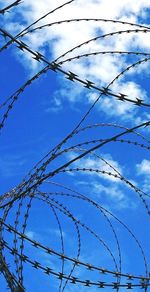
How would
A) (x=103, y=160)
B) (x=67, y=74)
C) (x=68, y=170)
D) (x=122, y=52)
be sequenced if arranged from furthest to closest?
(x=103, y=160), (x=68, y=170), (x=122, y=52), (x=67, y=74)

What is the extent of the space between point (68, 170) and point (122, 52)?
199 cm

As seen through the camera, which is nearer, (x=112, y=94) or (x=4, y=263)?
(x=112, y=94)

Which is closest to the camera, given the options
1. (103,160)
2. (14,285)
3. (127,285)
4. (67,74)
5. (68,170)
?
(67,74)

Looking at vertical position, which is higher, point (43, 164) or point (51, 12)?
point (51, 12)

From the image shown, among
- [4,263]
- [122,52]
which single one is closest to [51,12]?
[122,52]

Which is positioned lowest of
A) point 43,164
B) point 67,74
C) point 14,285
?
point 14,285

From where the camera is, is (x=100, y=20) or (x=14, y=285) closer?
(x=14, y=285)

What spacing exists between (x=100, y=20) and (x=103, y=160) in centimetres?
241

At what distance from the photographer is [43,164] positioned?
711 centimetres

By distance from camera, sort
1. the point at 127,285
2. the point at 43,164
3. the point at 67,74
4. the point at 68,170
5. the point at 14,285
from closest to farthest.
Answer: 1. the point at 67,74
2. the point at 127,285
3. the point at 14,285
4. the point at 43,164
5. the point at 68,170

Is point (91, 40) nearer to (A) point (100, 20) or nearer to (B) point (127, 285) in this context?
(A) point (100, 20)

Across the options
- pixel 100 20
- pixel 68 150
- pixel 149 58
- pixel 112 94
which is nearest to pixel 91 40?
pixel 100 20

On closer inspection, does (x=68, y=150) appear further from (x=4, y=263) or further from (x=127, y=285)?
(x=127, y=285)

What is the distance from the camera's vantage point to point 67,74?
4.58m
